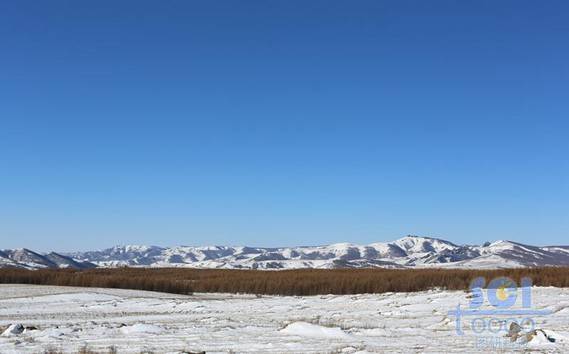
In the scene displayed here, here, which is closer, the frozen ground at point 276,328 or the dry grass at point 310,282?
the frozen ground at point 276,328

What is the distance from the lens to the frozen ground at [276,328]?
47.7ft

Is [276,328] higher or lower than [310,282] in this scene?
lower

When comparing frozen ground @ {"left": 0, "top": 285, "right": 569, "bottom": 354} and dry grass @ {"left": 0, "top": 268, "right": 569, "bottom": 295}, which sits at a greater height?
dry grass @ {"left": 0, "top": 268, "right": 569, "bottom": 295}

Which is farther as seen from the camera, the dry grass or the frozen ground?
the dry grass

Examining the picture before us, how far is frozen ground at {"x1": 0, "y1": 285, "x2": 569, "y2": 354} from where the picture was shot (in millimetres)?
14531

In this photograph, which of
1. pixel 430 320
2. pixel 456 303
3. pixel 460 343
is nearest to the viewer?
pixel 460 343

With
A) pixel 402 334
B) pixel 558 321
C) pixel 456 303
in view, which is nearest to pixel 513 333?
pixel 402 334

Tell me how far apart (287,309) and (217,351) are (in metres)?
15.1

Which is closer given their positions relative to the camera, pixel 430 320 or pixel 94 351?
pixel 94 351

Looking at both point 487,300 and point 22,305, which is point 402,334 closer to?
point 487,300

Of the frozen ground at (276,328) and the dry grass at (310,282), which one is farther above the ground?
the dry grass at (310,282)

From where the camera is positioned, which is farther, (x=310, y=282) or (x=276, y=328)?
(x=310, y=282)

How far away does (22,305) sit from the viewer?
31.1 m

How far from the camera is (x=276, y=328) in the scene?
19.1 metres
